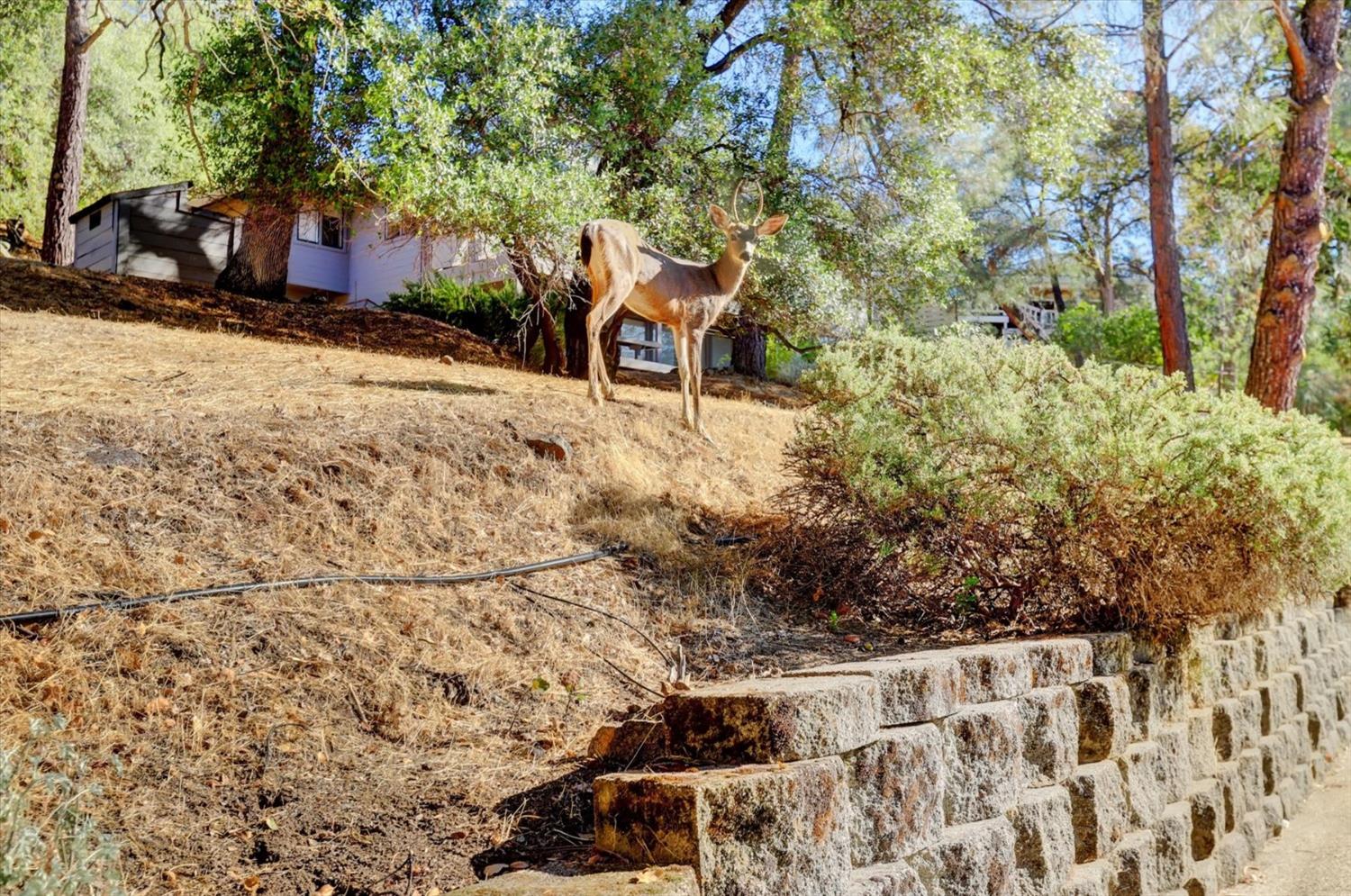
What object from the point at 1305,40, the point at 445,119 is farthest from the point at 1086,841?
the point at 1305,40

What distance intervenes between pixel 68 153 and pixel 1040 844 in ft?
54.6

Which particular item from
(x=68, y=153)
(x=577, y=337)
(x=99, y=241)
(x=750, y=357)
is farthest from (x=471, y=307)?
(x=99, y=241)

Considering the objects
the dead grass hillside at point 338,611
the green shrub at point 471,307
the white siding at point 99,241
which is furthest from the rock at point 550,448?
the white siding at point 99,241

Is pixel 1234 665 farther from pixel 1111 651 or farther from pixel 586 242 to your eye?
pixel 586 242

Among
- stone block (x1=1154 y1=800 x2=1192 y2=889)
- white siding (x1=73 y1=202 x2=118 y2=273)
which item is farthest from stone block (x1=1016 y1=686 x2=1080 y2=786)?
white siding (x1=73 y1=202 x2=118 y2=273)

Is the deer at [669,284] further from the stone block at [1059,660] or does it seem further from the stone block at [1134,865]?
the stone block at [1134,865]

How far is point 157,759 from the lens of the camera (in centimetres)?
377

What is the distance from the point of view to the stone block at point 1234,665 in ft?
20.9

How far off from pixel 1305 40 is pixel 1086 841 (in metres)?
9.14

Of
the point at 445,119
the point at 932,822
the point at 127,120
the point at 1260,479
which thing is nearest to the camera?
the point at 932,822

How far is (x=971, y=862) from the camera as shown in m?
3.91

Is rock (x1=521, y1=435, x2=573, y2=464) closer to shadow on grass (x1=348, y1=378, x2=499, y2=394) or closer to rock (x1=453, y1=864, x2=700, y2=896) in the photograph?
shadow on grass (x1=348, y1=378, x2=499, y2=394)

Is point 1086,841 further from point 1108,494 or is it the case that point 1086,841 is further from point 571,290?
point 571,290

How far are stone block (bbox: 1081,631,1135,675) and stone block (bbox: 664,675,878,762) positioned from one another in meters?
2.13
